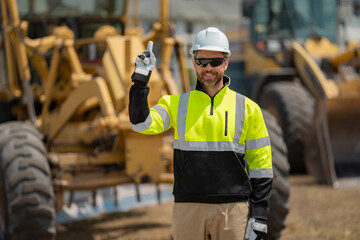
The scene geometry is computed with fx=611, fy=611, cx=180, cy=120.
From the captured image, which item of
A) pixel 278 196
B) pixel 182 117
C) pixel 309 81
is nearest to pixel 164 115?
pixel 182 117

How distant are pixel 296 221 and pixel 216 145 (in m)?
3.81

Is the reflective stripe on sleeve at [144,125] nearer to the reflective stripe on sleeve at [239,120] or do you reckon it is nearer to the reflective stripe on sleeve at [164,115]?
the reflective stripe on sleeve at [164,115]

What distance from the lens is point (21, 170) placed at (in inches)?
197

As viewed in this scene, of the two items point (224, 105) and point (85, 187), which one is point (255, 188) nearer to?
point (224, 105)

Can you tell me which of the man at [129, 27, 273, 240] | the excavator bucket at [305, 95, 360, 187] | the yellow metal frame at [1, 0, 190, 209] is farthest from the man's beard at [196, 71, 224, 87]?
the excavator bucket at [305, 95, 360, 187]

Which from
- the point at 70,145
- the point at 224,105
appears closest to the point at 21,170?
the point at 70,145

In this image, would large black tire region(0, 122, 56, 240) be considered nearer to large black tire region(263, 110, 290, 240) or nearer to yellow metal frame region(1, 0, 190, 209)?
yellow metal frame region(1, 0, 190, 209)

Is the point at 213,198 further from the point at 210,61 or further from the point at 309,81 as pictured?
the point at 309,81

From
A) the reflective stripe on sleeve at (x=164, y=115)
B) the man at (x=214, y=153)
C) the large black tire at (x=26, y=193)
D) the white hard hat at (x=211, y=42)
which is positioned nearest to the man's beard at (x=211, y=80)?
the man at (x=214, y=153)

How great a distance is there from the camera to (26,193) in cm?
491

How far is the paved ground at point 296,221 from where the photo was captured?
6172mm

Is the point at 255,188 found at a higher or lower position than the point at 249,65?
higher

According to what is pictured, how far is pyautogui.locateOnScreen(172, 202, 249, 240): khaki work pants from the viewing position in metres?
3.11

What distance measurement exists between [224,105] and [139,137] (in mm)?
2376
